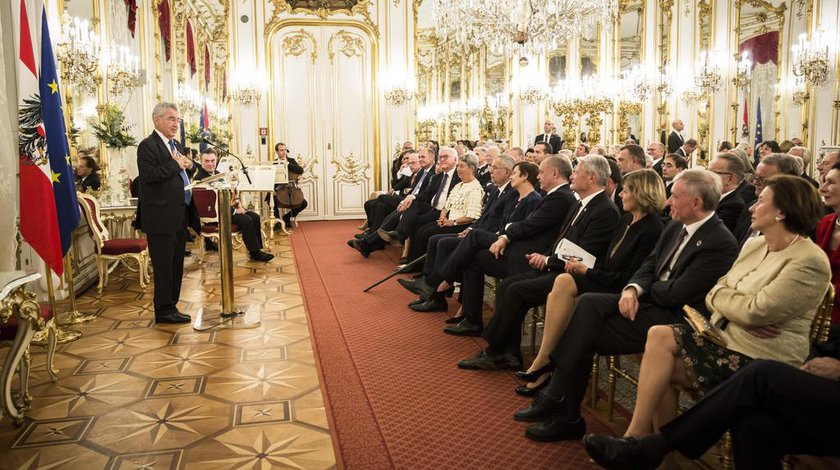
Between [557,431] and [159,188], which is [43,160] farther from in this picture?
[557,431]

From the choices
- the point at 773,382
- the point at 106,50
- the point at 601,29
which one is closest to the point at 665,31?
the point at 601,29

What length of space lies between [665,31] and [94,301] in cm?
1016

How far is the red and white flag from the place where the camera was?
4426 millimetres

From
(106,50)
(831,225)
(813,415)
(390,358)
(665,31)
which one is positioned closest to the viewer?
(813,415)

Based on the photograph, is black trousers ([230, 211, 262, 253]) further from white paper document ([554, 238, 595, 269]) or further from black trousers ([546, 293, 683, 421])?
black trousers ([546, 293, 683, 421])

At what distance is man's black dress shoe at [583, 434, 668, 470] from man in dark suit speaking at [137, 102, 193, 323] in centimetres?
382

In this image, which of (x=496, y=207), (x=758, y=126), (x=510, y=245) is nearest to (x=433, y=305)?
(x=496, y=207)

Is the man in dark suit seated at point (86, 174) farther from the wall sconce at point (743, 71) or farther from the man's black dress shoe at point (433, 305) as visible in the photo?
the wall sconce at point (743, 71)

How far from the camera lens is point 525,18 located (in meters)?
7.49

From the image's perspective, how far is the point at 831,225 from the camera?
3.20m

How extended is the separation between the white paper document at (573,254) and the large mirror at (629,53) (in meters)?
8.69

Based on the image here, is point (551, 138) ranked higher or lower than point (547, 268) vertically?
higher

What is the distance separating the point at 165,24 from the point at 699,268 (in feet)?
31.3

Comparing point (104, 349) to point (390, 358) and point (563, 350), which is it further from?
point (563, 350)
